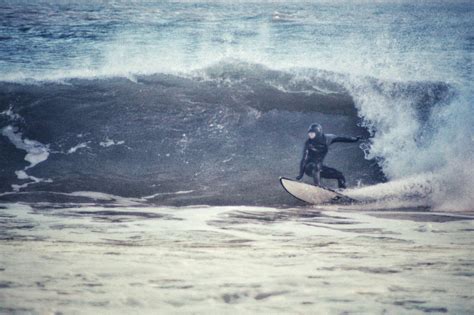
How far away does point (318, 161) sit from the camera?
5.30m

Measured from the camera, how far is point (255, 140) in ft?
21.0

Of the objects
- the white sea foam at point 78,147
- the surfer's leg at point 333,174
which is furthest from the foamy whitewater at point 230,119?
the surfer's leg at point 333,174

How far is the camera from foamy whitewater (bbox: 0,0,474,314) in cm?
396

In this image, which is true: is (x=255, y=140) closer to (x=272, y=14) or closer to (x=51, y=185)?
(x=272, y=14)

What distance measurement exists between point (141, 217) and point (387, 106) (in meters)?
4.08

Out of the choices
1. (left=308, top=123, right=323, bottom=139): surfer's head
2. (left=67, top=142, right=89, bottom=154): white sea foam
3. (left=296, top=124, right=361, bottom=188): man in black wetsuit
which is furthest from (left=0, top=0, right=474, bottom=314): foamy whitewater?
(left=308, top=123, right=323, bottom=139): surfer's head

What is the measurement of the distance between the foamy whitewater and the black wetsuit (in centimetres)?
22

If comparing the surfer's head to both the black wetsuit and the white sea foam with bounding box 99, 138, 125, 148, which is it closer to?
the black wetsuit

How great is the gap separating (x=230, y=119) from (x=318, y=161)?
1838 mm

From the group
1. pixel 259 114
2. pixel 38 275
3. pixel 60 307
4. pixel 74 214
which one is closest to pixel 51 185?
pixel 74 214

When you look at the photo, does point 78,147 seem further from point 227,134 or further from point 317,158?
point 317,158

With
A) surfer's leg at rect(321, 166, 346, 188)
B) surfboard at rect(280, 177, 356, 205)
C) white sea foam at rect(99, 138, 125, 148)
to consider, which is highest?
white sea foam at rect(99, 138, 125, 148)

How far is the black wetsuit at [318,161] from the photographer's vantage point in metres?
5.21

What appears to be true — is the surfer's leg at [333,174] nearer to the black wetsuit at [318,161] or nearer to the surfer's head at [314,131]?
the black wetsuit at [318,161]
